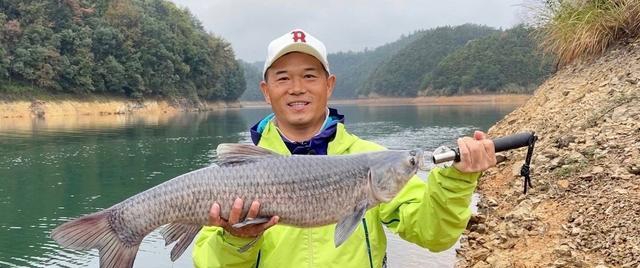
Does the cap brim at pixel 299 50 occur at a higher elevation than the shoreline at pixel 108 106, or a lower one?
higher

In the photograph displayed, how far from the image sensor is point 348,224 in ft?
9.23

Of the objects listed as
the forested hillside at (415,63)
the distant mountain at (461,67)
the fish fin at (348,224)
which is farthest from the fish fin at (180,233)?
the forested hillside at (415,63)

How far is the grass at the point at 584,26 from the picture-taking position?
539 inches

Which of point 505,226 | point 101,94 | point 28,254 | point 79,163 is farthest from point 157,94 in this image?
point 505,226

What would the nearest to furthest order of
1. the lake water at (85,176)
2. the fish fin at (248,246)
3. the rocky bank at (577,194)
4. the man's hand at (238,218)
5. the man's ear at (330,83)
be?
the man's hand at (238,218) < the fish fin at (248,246) < the man's ear at (330,83) < the rocky bank at (577,194) < the lake water at (85,176)

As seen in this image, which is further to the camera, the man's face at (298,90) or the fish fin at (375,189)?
the man's face at (298,90)

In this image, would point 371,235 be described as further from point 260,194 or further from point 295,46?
point 295,46

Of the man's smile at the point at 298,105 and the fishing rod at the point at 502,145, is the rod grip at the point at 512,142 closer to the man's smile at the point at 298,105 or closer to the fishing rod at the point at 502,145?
the fishing rod at the point at 502,145

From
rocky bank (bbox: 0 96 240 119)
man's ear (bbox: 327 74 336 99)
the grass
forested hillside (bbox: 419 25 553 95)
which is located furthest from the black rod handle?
forested hillside (bbox: 419 25 553 95)

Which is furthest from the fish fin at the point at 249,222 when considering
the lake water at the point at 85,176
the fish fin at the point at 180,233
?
the lake water at the point at 85,176

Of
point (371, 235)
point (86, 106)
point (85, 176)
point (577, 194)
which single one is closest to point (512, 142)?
point (371, 235)

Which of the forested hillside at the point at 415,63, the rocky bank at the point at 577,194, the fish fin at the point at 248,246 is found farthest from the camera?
the forested hillside at the point at 415,63

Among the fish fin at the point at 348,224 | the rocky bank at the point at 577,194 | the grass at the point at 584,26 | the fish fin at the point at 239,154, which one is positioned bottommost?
the rocky bank at the point at 577,194

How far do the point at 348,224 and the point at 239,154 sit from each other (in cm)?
65
